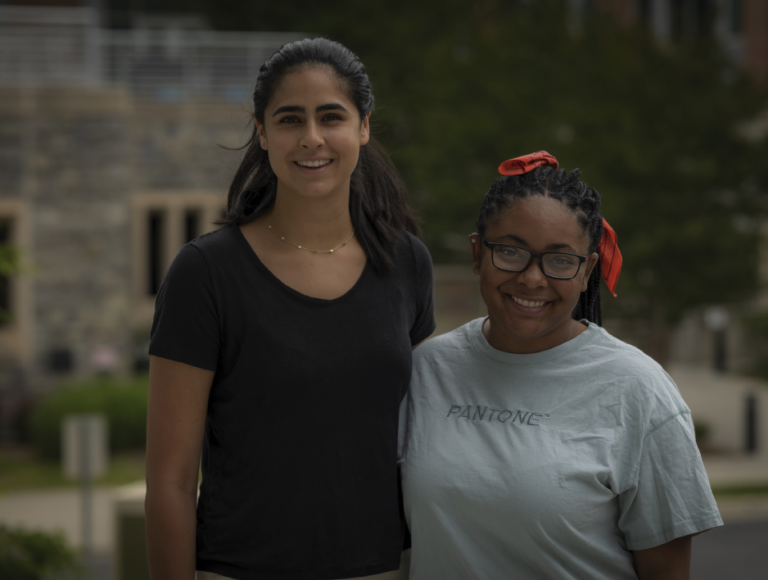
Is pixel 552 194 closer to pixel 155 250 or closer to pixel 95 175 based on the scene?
pixel 95 175

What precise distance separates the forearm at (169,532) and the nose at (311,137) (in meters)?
0.96

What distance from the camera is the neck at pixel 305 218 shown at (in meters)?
2.56

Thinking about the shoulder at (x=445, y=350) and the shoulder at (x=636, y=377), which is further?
the shoulder at (x=445, y=350)

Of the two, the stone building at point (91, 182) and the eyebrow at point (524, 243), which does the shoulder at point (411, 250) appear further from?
the stone building at point (91, 182)

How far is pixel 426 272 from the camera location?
2.79m

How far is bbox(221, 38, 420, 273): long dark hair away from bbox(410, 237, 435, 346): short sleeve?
Answer: 0.09 metres

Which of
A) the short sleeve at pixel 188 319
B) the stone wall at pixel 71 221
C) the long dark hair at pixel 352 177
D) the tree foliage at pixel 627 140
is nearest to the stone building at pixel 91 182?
the stone wall at pixel 71 221

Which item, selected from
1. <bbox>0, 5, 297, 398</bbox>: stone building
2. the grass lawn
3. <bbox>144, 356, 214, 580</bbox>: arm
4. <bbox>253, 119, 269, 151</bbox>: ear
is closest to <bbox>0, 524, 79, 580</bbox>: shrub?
<bbox>144, 356, 214, 580</bbox>: arm

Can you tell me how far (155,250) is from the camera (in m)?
16.4

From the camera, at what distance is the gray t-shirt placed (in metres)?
2.18

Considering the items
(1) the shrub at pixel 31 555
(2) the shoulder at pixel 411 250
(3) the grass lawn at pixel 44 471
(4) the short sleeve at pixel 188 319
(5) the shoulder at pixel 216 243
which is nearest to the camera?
(4) the short sleeve at pixel 188 319

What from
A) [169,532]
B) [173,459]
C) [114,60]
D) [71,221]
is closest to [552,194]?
[173,459]

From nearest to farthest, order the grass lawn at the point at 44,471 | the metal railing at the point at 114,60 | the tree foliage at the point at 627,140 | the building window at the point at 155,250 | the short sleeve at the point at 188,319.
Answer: the short sleeve at the point at 188,319
the grass lawn at the point at 44,471
the tree foliage at the point at 627,140
the metal railing at the point at 114,60
the building window at the point at 155,250

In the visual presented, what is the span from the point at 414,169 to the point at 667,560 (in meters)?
11.9
